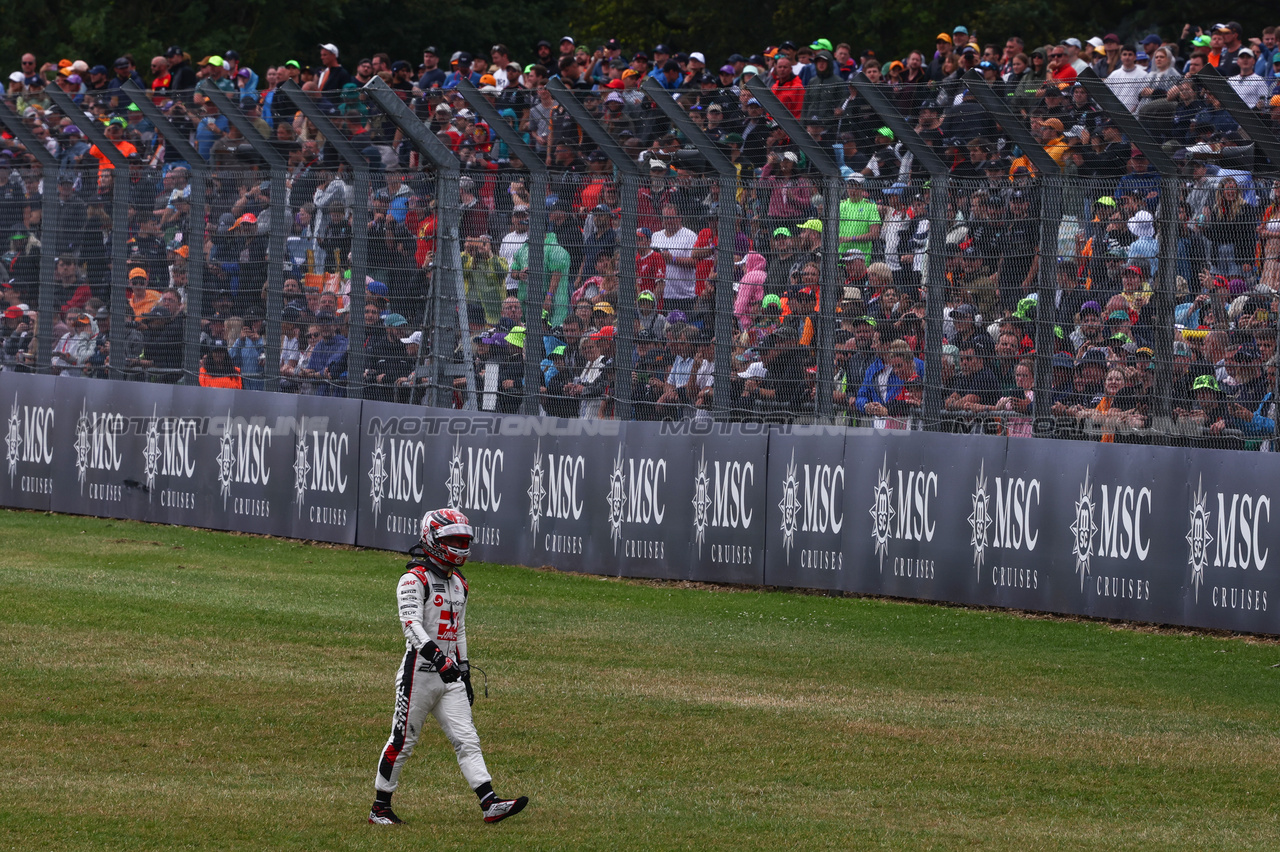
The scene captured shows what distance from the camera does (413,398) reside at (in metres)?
18.5

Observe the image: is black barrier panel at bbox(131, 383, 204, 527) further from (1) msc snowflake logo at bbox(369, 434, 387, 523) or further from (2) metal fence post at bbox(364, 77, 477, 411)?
(2) metal fence post at bbox(364, 77, 477, 411)

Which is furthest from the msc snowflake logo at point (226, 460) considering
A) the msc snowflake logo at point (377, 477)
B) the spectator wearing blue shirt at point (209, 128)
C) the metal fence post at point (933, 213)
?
the metal fence post at point (933, 213)

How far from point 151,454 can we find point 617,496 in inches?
260

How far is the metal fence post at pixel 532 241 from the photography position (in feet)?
56.8

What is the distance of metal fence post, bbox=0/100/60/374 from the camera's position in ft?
69.4

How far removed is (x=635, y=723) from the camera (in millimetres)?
10172

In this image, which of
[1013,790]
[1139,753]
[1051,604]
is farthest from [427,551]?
[1051,604]

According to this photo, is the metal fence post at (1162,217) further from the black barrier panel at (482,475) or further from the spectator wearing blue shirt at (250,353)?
the spectator wearing blue shirt at (250,353)

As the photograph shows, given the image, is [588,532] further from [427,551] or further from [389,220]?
[427,551]

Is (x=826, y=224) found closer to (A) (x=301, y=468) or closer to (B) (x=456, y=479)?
(B) (x=456, y=479)

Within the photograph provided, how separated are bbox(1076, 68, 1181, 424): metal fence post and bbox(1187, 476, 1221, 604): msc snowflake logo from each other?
2.25ft

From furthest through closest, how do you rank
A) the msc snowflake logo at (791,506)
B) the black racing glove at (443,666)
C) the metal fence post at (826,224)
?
the msc snowflake logo at (791,506) → the metal fence post at (826,224) → the black racing glove at (443,666)

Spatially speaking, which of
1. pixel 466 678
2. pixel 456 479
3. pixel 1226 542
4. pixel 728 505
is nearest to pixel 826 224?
pixel 728 505

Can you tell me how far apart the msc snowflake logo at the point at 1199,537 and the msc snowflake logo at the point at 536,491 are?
664 cm
